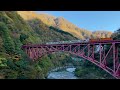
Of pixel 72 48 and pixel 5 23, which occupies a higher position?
pixel 5 23

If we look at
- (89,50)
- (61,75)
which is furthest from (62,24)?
(89,50)

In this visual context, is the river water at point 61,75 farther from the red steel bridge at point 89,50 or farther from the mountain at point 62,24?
the mountain at point 62,24

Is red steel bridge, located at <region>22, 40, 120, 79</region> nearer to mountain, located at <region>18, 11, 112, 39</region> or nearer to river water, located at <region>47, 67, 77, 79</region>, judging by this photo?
river water, located at <region>47, 67, 77, 79</region>

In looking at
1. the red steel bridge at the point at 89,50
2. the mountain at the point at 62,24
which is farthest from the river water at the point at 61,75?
the mountain at the point at 62,24

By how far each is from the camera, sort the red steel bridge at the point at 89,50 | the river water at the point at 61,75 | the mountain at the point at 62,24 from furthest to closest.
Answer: the mountain at the point at 62,24, the river water at the point at 61,75, the red steel bridge at the point at 89,50

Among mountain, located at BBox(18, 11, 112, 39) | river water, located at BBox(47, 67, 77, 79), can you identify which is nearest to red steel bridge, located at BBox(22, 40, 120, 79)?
river water, located at BBox(47, 67, 77, 79)

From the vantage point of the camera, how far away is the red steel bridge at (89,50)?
16.8 m

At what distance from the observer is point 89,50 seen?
18.3 metres

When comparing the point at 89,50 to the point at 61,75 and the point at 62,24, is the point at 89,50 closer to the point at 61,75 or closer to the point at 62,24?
the point at 61,75
